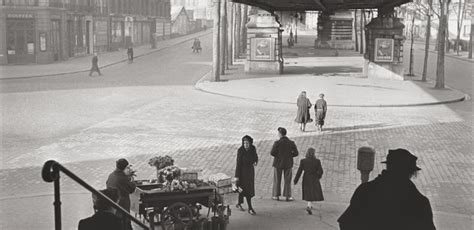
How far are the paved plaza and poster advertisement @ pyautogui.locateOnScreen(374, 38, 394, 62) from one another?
9943 mm

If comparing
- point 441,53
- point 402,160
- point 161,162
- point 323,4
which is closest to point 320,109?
point 161,162

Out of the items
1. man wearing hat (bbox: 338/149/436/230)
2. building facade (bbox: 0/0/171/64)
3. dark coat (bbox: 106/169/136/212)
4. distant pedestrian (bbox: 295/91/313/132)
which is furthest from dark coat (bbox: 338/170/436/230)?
building facade (bbox: 0/0/171/64)

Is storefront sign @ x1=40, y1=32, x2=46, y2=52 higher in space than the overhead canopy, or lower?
lower

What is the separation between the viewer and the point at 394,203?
4.61 metres

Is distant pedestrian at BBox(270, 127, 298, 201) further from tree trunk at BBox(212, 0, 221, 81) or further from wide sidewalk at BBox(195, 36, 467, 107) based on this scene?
tree trunk at BBox(212, 0, 221, 81)

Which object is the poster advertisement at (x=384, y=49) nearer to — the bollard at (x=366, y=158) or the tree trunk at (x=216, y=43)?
the tree trunk at (x=216, y=43)

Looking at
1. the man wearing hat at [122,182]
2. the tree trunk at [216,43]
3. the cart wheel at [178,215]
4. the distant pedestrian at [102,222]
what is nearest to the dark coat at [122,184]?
the man wearing hat at [122,182]

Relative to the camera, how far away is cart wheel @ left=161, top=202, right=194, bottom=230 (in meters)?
9.16

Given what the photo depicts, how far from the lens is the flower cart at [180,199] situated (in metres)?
9.16

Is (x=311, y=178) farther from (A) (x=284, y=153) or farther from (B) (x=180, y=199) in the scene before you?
(B) (x=180, y=199)

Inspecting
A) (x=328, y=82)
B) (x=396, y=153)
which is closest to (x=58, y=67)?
(x=328, y=82)

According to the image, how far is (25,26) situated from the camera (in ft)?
144

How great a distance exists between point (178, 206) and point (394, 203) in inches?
201

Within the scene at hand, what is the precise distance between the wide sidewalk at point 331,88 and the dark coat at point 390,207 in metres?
21.2
